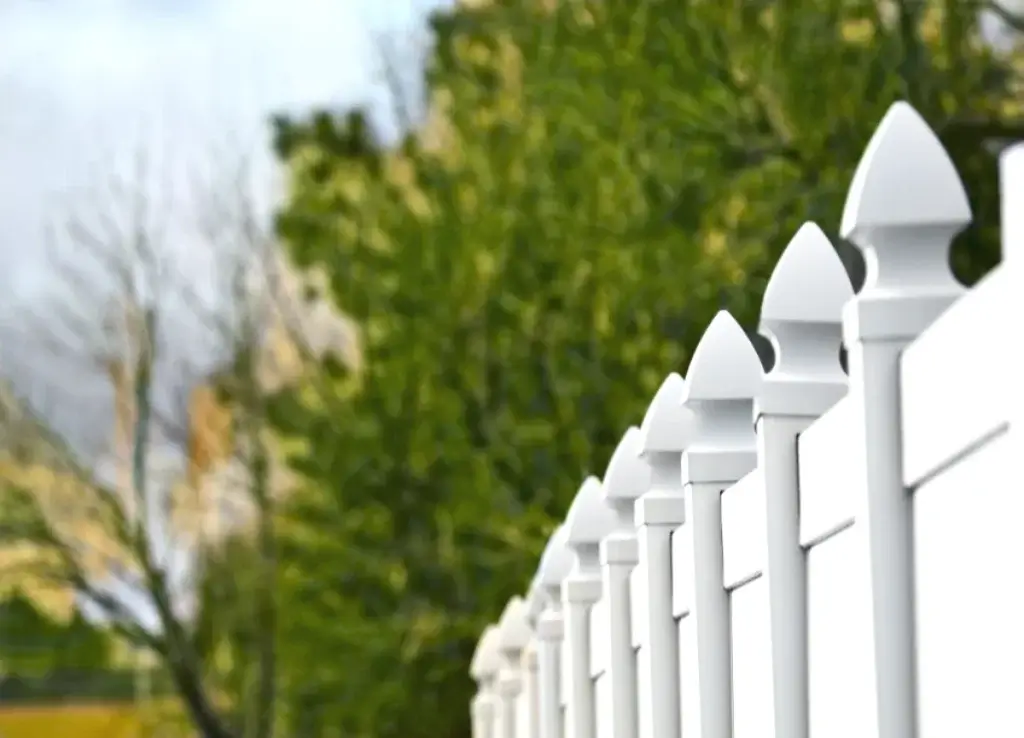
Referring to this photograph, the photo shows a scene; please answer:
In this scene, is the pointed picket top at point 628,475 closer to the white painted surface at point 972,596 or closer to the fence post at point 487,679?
the white painted surface at point 972,596

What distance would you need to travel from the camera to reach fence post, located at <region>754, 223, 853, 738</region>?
9.45 ft

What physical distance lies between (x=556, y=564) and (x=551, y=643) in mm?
359

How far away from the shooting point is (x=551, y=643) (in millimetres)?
6539

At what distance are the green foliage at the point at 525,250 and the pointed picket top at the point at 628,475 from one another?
584cm

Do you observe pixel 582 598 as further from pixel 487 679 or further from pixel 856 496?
pixel 487 679

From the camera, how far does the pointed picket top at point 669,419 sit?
3.95 m

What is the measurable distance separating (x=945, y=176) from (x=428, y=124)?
18.1 metres

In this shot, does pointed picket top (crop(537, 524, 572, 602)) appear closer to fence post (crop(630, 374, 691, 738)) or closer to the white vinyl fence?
the white vinyl fence

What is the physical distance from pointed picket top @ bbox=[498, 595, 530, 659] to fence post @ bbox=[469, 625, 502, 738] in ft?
1.64

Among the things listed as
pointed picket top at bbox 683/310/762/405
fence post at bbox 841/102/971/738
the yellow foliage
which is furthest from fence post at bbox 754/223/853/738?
A: the yellow foliage

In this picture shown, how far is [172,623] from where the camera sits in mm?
23469

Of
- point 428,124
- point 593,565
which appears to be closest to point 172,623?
point 428,124

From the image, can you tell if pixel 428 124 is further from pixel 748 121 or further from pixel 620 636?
pixel 620 636

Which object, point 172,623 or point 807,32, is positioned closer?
point 807,32
